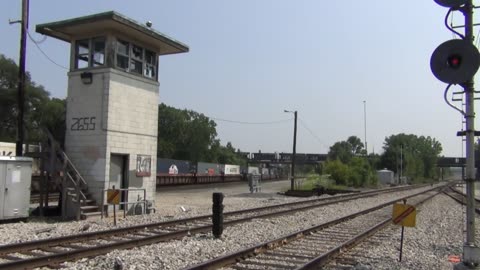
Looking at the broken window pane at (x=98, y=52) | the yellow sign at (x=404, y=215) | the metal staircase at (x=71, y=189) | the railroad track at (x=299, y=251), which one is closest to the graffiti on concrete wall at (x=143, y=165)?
the metal staircase at (x=71, y=189)

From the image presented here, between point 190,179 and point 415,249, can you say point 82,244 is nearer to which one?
point 415,249

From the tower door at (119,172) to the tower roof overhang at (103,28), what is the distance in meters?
4.61

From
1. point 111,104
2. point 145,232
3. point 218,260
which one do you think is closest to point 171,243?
point 145,232

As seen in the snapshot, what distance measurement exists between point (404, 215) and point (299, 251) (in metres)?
2.37

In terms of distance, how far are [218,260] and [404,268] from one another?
11.2 ft

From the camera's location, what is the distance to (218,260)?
886cm

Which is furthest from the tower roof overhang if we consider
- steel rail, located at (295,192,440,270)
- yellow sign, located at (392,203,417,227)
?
yellow sign, located at (392,203,417,227)

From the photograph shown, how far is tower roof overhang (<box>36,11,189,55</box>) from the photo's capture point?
56.8 ft

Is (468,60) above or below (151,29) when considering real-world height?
below

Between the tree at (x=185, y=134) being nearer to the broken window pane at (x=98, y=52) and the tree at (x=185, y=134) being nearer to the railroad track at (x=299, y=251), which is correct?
the broken window pane at (x=98, y=52)

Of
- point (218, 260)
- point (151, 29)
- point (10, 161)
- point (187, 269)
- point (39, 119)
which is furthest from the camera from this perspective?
point (39, 119)

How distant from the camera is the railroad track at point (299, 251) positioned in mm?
9145

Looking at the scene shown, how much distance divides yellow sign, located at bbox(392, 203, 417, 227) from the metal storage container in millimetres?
10968

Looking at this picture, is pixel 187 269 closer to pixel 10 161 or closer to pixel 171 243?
pixel 171 243
